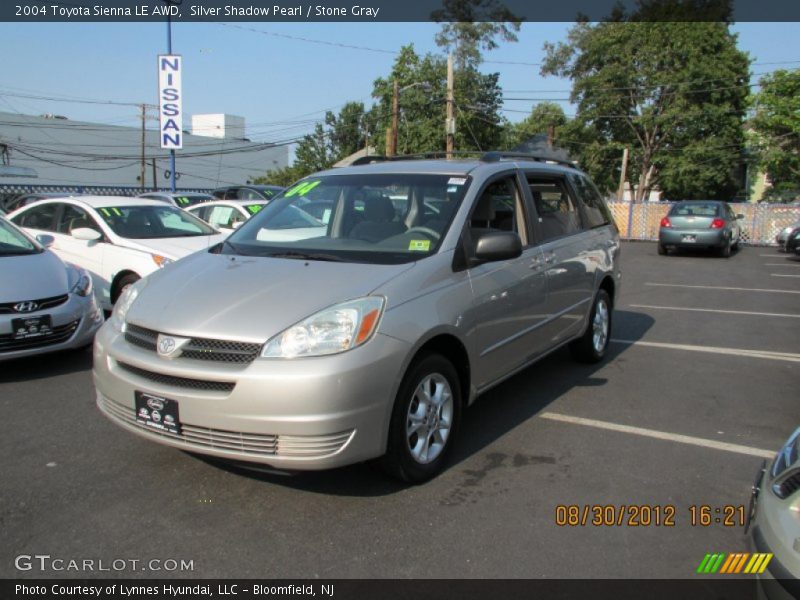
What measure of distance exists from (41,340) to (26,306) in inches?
12.3

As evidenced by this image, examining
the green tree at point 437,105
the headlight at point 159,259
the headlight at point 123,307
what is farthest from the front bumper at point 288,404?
the green tree at point 437,105

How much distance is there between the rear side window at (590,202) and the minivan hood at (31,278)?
477 centimetres

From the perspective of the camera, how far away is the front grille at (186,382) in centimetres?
316

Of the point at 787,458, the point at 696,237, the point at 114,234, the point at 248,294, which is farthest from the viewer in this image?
the point at 696,237

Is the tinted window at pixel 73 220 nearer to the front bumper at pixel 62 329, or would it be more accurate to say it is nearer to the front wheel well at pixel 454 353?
the front bumper at pixel 62 329

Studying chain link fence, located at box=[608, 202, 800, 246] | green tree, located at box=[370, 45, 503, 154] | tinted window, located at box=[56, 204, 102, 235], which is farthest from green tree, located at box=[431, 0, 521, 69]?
tinted window, located at box=[56, 204, 102, 235]

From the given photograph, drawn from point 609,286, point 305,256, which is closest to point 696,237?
point 609,286

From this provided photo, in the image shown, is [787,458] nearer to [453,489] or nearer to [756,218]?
[453,489]

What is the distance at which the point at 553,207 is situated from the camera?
5.51m

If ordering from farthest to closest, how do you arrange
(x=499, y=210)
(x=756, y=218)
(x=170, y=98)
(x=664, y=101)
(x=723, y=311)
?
(x=664, y=101), (x=756, y=218), (x=170, y=98), (x=723, y=311), (x=499, y=210)

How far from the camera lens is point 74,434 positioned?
4398mm

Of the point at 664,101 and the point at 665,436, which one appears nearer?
the point at 665,436

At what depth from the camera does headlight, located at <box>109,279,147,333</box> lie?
3758 mm

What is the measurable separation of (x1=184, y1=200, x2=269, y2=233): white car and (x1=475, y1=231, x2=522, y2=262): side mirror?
8735 mm
